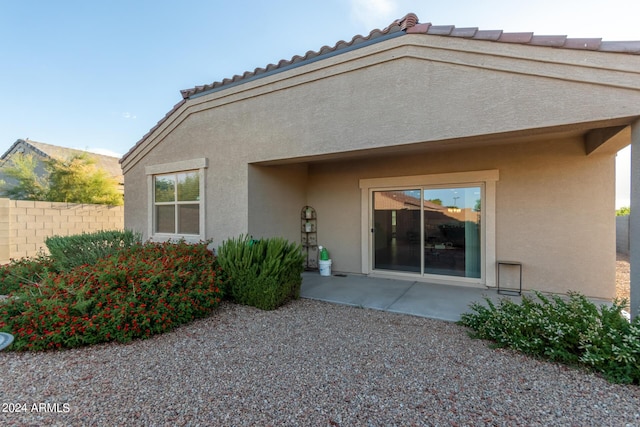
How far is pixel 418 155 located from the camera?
720 cm

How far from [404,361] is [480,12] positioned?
293 inches

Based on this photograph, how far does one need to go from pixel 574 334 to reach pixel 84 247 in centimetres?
889

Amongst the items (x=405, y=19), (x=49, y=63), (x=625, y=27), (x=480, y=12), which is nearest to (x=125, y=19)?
(x=49, y=63)

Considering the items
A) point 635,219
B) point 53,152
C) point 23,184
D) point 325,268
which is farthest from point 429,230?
point 53,152

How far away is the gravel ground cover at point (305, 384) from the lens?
96.0 inches

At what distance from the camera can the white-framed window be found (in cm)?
754

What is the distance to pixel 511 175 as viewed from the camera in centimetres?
629

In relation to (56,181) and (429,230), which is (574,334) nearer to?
(429,230)

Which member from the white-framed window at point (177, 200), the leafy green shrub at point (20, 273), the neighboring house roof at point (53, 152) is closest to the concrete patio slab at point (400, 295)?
the white-framed window at point (177, 200)

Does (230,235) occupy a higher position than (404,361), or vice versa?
(230,235)

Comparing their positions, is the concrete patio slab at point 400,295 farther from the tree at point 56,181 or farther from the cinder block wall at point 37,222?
the tree at point 56,181

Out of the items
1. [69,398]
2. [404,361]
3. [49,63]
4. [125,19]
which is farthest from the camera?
[49,63]

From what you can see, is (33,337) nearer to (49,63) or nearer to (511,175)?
(511,175)

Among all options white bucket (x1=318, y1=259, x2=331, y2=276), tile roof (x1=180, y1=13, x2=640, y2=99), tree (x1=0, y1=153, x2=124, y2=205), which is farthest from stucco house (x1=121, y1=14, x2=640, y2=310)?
tree (x1=0, y1=153, x2=124, y2=205)
